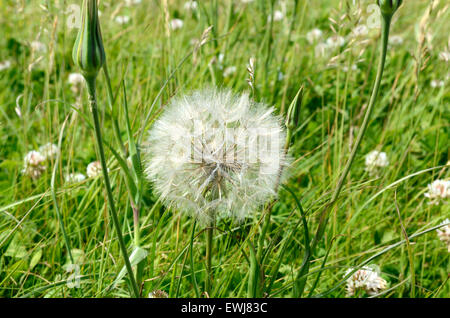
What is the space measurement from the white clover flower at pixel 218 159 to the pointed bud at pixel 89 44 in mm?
346

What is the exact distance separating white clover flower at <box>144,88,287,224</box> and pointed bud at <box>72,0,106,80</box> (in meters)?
0.35

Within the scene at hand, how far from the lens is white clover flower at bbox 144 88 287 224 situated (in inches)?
45.1

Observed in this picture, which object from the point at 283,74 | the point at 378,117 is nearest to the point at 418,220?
the point at 378,117

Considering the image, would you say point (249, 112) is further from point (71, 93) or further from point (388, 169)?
point (71, 93)

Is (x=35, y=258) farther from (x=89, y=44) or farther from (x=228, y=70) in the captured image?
(x=228, y=70)

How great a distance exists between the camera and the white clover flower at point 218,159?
115 centimetres

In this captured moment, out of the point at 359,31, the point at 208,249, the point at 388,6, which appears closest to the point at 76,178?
the point at 208,249

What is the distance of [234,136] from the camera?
1.18 m

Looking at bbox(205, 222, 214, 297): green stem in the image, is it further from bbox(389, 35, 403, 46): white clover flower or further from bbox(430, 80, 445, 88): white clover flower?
bbox(389, 35, 403, 46): white clover flower

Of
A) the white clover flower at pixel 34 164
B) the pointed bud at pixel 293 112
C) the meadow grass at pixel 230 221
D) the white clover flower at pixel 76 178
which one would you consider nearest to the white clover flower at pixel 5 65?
the meadow grass at pixel 230 221

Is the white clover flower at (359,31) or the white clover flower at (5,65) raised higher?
the white clover flower at (359,31)

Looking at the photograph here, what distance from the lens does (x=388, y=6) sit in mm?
941

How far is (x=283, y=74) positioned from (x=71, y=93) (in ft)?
4.09

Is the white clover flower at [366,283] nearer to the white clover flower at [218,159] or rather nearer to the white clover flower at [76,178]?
the white clover flower at [218,159]
